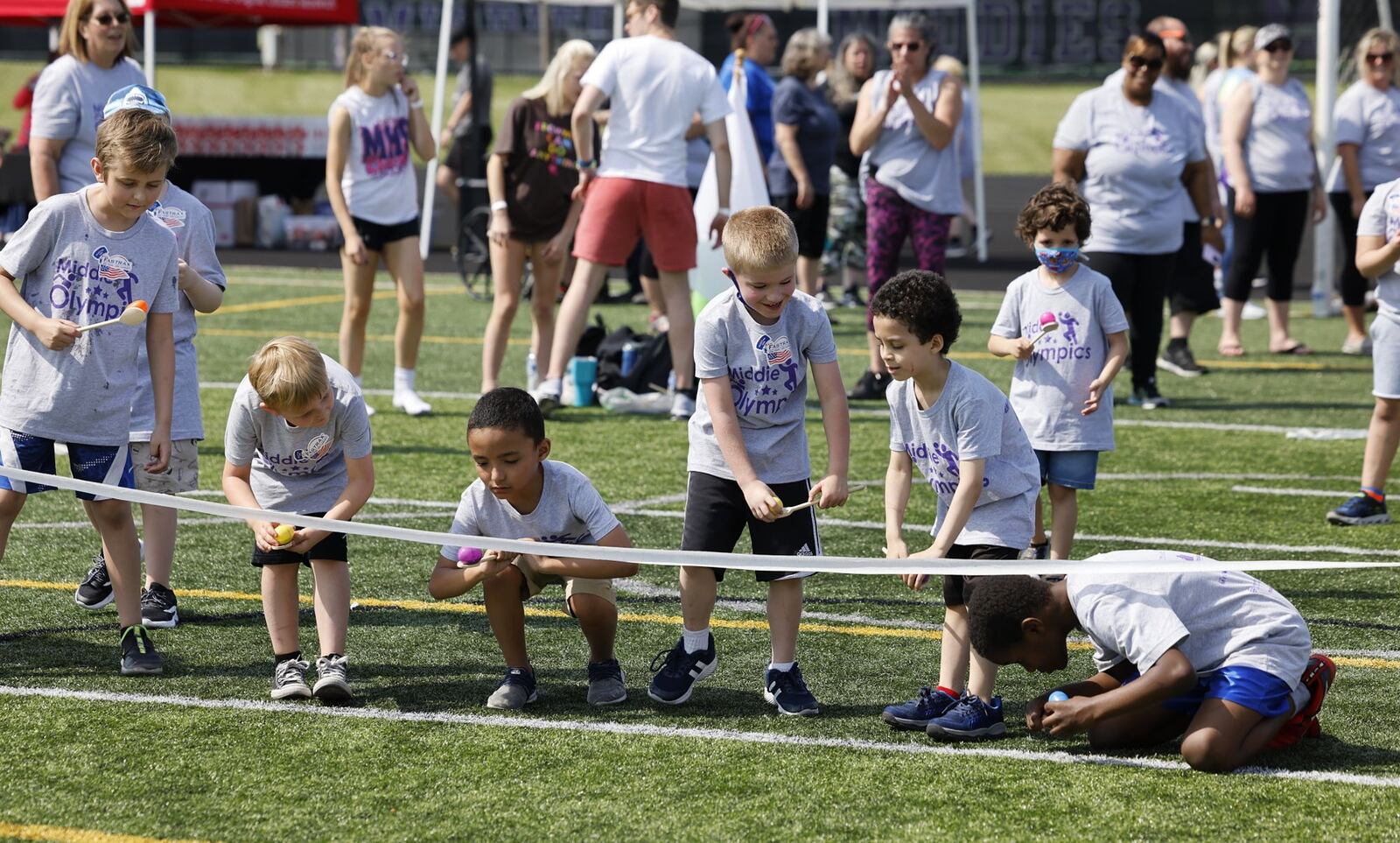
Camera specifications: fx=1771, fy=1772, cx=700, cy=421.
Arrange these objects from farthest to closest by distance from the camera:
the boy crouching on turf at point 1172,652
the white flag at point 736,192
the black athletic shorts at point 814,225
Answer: the black athletic shorts at point 814,225
the white flag at point 736,192
the boy crouching on turf at point 1172,652

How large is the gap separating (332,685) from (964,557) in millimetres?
1734

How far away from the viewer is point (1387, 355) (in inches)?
275

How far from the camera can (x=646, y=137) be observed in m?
9.52

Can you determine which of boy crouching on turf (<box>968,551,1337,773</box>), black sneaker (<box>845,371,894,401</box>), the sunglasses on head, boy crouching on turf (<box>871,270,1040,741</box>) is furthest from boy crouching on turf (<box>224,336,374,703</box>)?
black sneaker (<box>845,371,894,401</box>)

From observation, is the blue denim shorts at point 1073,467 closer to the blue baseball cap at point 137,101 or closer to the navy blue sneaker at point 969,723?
the navy blue sneaker at point 969,723

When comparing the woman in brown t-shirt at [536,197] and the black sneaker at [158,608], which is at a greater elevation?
the woman in brown t-shirt at [536,197]

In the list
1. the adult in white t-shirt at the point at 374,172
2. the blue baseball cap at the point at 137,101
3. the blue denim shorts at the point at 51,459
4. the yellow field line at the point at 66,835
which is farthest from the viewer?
the adult in white t-shirt at the point at 374,172

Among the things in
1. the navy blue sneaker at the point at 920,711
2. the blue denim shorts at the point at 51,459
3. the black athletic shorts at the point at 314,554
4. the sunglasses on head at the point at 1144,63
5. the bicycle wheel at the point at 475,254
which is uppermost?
the sunglasses on head at the point at 1144,63

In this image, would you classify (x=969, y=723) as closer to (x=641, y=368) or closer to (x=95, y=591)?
(x=95, y=591)

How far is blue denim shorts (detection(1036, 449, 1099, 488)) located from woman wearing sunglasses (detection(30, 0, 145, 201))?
3806 millimetres

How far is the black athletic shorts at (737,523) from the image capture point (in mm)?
4879

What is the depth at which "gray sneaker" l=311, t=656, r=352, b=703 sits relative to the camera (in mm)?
4789

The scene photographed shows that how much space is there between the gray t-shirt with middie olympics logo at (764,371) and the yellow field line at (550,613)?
38.3 inches

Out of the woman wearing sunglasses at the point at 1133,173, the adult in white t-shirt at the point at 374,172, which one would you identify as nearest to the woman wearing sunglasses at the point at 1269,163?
the woman wearing sunglasses at the point at 1133,173
